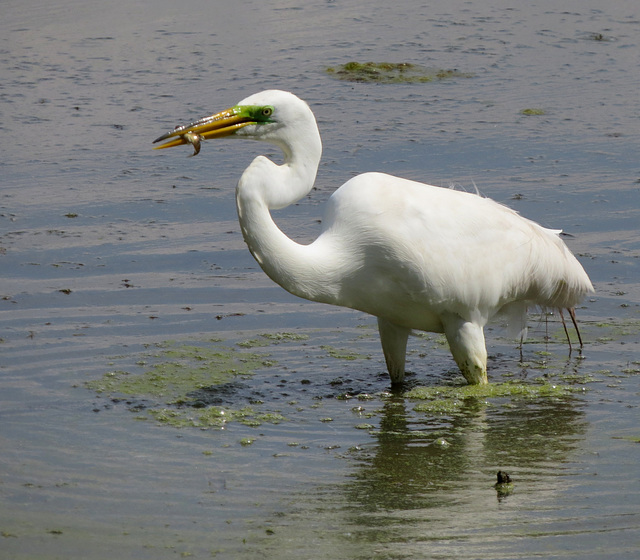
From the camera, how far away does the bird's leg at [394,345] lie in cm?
682

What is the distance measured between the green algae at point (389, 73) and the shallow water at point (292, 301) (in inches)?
7.7

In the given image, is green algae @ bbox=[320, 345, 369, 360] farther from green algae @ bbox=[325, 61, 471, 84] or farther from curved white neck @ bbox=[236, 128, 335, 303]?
green algae @ bbox=[325, 61, 471, 84]

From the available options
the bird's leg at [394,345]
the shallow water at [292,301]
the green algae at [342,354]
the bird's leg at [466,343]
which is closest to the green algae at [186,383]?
the shallow water at [292,301]

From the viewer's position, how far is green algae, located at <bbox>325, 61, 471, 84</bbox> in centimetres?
1329

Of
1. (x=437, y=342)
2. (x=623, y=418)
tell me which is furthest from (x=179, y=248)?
(x=623, y=418)

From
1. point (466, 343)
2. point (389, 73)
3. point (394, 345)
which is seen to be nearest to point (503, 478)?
point (466, 343)

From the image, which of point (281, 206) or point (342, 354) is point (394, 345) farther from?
point (281, 206)

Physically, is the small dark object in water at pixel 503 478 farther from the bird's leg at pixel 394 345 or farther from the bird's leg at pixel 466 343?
the bird's leg at pixel 394 345

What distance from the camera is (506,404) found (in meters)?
6.70

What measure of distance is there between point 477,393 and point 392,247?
1.22m

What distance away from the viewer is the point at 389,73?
531 inches

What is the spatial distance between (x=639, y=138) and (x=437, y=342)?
443 cm

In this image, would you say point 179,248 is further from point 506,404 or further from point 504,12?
point 504,12

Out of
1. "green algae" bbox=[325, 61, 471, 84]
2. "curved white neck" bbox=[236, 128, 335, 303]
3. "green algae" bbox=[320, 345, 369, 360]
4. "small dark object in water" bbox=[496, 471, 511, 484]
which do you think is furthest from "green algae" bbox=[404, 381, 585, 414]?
"green algae" bbox=[325, 61, 471, 84]
